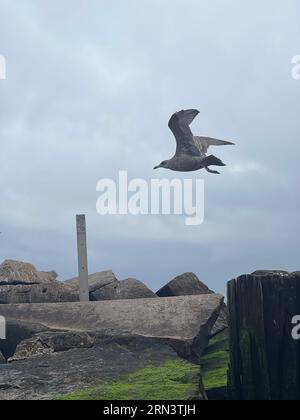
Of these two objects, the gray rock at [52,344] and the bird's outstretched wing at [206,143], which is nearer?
the gray rock at [52,344]

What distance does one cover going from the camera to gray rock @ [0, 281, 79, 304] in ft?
38.2

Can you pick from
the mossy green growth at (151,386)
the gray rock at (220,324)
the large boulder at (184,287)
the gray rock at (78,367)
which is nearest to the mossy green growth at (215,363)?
the gray rock at (220,324)

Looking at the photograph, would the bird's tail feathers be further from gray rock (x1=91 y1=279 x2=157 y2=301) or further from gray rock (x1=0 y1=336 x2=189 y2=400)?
gray rock (x1=0 y1=336 x2=189 y2=400)

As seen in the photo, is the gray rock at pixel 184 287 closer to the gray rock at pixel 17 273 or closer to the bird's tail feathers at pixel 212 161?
the bird's tail feathers at pixel 212 161

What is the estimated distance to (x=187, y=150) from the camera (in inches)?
492

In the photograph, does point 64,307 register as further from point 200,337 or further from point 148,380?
point 148,380

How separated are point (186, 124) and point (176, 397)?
6.52 meters

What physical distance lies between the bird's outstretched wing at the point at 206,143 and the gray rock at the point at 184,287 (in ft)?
8.22

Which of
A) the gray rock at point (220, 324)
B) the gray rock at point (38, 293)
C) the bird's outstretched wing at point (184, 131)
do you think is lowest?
the gray rock at point (220, 324)

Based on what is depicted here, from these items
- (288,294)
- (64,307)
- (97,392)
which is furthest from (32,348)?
(288,294)

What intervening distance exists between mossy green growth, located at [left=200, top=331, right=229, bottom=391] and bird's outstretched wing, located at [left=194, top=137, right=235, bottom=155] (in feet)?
13.1

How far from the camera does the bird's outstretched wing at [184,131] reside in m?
11.9

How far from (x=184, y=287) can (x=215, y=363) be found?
2.47 metres

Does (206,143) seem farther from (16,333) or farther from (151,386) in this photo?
(151,386)
